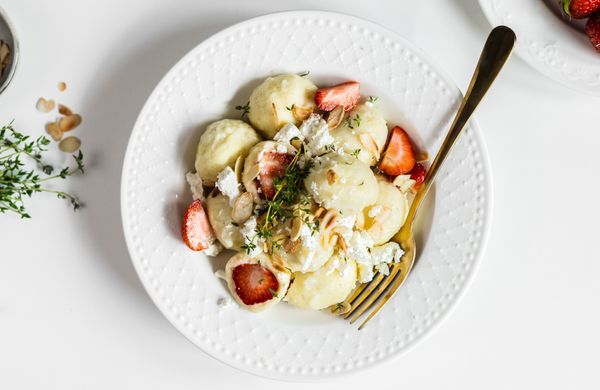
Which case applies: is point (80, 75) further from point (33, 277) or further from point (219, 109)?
point (33, 277)

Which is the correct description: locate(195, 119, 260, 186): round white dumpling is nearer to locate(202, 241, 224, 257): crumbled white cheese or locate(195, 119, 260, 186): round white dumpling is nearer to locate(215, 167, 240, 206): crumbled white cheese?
locate(215, 167, 240, 206): crumbled white cheese

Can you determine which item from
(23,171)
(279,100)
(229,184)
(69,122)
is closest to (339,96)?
(279,100)

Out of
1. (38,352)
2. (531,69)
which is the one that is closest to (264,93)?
(531,69)

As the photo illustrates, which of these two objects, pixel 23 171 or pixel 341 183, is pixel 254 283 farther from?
pixel 23 171

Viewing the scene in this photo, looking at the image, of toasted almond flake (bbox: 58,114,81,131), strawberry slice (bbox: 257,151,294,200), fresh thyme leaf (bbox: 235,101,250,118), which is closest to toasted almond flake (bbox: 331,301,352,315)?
strawberry slice (bbox: 257,151,294,200)

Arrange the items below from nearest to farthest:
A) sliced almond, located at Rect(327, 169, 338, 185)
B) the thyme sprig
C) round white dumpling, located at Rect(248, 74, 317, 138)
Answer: sliced almond, located at Rect(327, 169, 338, 185) → round white dumpling, located at Rect(248, 74, 317, 138) → the thyme sprig

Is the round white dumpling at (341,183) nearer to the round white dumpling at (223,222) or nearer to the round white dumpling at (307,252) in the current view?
the round white dumpling at (307,252)
